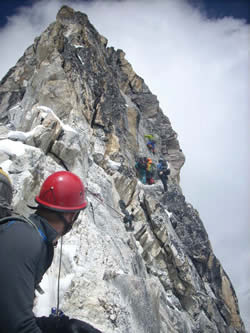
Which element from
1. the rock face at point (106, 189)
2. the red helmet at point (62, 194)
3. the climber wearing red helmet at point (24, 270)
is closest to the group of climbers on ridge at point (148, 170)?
the rock face at point (106, 189)

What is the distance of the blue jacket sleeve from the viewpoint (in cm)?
163

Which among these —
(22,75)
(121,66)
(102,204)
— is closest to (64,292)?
(102,204)

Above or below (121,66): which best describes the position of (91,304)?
below

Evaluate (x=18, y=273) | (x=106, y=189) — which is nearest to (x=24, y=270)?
(x=18, y=273)

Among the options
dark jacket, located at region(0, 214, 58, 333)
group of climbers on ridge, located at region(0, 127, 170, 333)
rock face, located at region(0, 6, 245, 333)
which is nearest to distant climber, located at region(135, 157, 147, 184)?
rock face, located at region(0, 6, 245, 333)

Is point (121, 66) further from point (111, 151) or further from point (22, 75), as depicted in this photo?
point (111, 151)

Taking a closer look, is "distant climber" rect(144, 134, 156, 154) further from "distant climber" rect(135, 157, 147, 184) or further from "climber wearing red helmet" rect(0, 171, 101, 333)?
"climber wearing red helmet" rect(0, 171, 101, 333)

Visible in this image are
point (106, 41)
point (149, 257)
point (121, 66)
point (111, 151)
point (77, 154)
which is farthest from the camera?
point (121, 66)

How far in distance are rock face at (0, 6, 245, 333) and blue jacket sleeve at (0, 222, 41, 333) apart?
9.44 ft

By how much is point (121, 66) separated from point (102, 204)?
26.1 metres

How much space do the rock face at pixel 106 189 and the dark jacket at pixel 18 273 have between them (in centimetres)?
287

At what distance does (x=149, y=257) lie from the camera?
51.8ft

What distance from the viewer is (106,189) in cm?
1231

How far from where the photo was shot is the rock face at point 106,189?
18.6 feet
